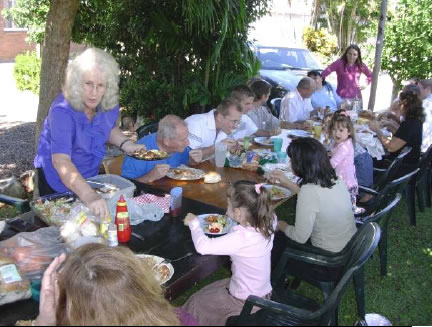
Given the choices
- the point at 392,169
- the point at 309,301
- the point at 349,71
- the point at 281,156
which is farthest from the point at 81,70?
the point at 349,71

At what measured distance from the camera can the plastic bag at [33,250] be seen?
1753 millimetres

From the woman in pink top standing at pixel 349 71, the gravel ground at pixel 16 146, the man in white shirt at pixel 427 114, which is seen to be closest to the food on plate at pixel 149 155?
the gravel ground at pixel 16 146

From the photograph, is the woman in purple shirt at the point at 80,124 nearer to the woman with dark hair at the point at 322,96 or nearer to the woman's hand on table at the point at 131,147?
the woman's hand on table at the point at 131,147

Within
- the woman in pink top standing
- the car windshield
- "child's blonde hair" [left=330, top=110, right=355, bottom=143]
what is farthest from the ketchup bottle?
the car windshield

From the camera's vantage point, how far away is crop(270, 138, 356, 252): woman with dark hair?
2.73 meters

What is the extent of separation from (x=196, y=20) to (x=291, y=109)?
1793mm

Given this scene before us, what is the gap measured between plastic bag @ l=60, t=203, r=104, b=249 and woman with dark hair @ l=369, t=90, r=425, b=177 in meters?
3.73

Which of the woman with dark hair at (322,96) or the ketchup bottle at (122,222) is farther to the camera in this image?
the woman with dark hair at (322,96)

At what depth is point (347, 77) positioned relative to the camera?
7.45 metres

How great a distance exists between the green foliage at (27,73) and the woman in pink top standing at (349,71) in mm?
7644

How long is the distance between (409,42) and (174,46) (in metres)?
5.55

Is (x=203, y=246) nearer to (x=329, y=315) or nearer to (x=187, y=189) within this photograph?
(x=329, y=315)

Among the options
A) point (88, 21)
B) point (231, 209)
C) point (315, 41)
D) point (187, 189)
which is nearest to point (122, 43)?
point (88, 21)

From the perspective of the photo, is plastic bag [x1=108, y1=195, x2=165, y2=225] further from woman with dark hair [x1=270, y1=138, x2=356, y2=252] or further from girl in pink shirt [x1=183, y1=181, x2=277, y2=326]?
woman with dark hair [x1=270, y1=138, x2=356, y2=252]
